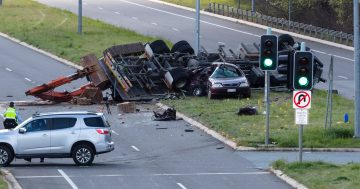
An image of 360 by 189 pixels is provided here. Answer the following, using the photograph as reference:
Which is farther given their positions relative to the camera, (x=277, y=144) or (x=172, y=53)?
(x=172, y=53)

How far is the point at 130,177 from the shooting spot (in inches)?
1098

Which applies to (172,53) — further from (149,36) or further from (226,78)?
(149,36)

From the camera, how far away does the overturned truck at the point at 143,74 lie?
45938 millimetres

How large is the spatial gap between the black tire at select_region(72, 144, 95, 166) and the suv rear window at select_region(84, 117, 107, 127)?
63cm

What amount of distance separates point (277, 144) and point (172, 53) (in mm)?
16722

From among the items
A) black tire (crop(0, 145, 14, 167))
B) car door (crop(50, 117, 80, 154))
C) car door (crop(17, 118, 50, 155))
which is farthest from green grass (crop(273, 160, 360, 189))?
black tire (crop(0, 145, 14, 167))

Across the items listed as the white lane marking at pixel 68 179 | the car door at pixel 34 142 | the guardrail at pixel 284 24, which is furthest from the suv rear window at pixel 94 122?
the guardrail at pixel 284 24

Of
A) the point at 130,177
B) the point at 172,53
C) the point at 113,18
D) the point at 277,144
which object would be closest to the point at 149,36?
the point at 113,18

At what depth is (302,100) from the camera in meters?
27.1

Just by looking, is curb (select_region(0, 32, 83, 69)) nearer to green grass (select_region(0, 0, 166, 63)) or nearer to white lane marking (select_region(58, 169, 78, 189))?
green grass (select_region(0, 0, 166, 63))

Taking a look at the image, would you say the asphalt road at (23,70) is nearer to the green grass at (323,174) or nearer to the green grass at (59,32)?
the green grass at (59,32)

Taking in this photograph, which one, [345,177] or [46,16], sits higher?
[46,16]

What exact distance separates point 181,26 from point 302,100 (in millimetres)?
52262

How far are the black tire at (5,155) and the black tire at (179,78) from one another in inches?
653
